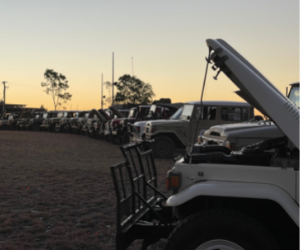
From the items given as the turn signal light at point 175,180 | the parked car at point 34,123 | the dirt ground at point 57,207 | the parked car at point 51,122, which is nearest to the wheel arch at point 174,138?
the dirt ground at point 57,207

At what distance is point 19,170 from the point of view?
32.7 feet

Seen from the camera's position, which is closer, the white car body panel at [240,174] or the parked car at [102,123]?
the white car body panel at [240,174]

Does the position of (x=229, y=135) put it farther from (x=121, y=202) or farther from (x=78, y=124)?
(x=78, y=124)

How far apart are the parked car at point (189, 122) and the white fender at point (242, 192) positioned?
9.44 m

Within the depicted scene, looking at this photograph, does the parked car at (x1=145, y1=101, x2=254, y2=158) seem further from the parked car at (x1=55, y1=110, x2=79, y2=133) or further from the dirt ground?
the parked car at (x1=55, y1=110, x2=79, y2=133)

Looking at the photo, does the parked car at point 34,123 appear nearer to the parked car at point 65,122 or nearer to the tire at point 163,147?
the parked car at point 65,122

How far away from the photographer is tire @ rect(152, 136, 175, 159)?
13180 mm

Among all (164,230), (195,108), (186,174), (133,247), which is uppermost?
(195,108)

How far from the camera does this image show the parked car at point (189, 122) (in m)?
12.5

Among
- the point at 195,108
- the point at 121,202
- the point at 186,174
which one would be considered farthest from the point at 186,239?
the point at 195,108

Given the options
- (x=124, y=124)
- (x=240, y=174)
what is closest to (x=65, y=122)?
(x=124, y=124)

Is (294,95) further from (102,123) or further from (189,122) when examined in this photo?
(102,123)

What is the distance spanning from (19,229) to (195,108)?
8.51 meters

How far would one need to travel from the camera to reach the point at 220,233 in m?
2.79
